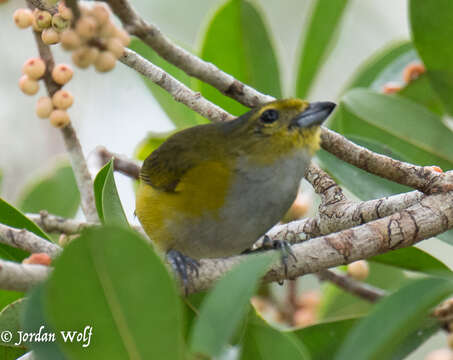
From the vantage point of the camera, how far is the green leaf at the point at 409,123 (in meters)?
2.69

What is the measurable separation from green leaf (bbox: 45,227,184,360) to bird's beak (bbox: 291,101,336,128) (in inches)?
45.2

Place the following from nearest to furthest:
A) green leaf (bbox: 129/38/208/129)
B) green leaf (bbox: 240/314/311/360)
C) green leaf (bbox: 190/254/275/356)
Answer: green leaf (bbox: 190/254/275/356) → green leaf (bbox: 240/314/311/360) → green leaf (bbox: 129/38/208/129)

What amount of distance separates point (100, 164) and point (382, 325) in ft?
7.11

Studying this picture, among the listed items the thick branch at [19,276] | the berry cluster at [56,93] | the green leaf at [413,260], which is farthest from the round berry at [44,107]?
the green leaf at [413,260]

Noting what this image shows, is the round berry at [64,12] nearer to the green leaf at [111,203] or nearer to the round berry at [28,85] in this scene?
the green leaf at [111,203]

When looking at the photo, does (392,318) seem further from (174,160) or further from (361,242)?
(174,160)

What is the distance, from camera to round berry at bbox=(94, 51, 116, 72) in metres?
1.30

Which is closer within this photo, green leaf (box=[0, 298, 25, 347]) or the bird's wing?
green leaf (box=[0, 298, 25, 347])

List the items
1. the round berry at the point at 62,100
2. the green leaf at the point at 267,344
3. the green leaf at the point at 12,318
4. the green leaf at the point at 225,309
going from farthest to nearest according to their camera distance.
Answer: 1. the round berry at the point at 62,100
2. the green leaf at the point at 12,318
3. the green leaf at the point at 267,344
4. the green leaf at the point at 225,309

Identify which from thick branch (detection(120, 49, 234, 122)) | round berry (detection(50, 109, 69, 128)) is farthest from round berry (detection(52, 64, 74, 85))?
thick branch (detection(120, 49, 234, 122))

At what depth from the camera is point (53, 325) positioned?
4.35 feet

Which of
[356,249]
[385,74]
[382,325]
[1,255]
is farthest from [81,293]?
[385,74]

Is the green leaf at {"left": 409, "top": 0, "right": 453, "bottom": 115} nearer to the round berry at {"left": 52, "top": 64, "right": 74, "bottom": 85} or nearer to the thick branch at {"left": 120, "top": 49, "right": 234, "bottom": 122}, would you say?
the thick branch at {"left": 120, "top": 49, "right": 234, "bottom": 122}

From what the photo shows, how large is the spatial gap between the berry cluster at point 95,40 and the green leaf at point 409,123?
1.58 meters
